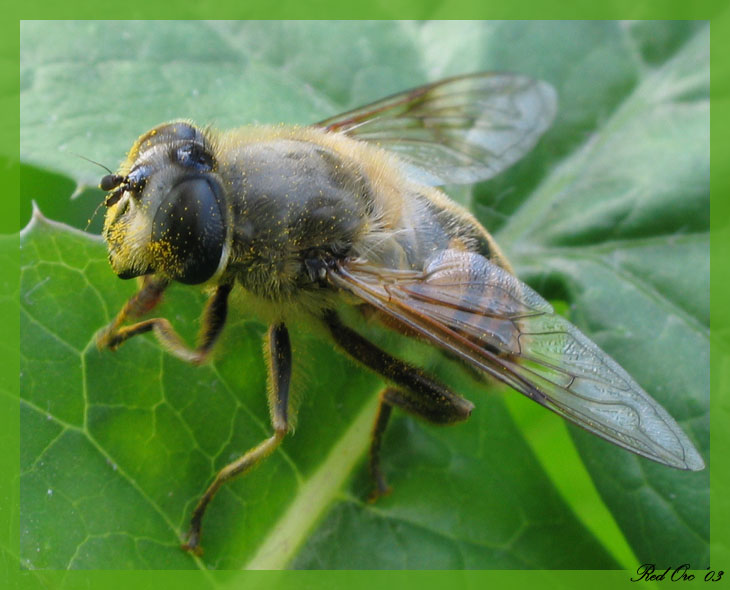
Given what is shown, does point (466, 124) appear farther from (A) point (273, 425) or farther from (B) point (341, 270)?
(A) point (273, 425)

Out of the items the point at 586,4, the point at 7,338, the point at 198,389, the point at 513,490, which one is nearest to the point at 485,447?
the point at 513,490

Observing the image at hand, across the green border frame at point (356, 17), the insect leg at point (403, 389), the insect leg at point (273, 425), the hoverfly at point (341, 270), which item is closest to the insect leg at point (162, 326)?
the hoverfly at point (341, 270)

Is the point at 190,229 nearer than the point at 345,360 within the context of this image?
Yes

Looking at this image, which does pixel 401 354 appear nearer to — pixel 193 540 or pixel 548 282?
pixel 548 282

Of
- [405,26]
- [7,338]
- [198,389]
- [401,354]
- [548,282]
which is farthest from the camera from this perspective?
[405,26]

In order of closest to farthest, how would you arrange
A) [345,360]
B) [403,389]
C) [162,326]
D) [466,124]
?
[162,326]
[403,389]
[345,360]
[466,124]

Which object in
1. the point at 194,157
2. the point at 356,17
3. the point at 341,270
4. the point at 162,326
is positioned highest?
the point at 356,17

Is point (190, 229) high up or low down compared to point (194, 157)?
down

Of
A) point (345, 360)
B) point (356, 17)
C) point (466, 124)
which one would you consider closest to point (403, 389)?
point (345, 360)
